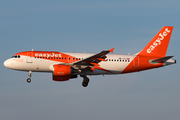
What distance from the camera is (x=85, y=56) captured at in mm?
50781

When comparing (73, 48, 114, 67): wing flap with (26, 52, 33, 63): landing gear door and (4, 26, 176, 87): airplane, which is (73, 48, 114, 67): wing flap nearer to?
(4, 26, 176, 87): airplane

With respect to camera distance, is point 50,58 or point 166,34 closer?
point 50,58

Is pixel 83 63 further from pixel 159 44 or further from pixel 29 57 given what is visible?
pixel 159 44

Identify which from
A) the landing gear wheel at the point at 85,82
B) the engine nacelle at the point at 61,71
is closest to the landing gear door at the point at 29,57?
the engine nacelle at the point at 61,71

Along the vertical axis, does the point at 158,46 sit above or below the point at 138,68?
above

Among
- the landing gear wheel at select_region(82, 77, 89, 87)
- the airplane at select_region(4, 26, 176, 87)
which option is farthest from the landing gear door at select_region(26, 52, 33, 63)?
the landing gear wheel at select_region(82, 77, 89, 87)

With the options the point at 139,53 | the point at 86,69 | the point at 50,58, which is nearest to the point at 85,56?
the point at 86,69

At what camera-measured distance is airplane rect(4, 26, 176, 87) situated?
48.7 m

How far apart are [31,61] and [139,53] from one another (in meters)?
16.1

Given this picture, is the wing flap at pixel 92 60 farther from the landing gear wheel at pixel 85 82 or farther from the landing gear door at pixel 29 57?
the landing gear door at pixel 29 57

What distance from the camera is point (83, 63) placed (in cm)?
4888

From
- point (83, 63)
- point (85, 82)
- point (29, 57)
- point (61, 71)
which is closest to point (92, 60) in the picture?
point (83, 63)

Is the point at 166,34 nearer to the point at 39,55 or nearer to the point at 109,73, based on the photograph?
the point at 109,73

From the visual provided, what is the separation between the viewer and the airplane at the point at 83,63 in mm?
48688
